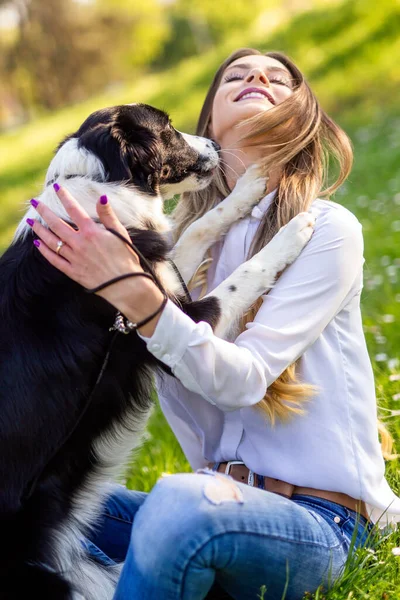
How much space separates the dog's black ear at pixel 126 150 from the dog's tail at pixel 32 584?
1212 millimetres

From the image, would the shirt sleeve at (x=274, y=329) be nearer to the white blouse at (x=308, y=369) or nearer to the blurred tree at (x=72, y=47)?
the white blouse at (x=308, y=369)

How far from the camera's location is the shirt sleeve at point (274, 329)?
1874 mm

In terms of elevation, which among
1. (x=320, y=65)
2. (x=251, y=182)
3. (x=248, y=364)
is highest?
(x=320, y=65)

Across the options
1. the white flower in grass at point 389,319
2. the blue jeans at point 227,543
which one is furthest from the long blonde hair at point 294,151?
the white flower in grass at point 389,319

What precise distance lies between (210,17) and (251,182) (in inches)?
1273

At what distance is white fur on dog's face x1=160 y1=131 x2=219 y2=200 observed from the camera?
2.75m

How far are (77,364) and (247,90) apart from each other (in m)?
1.12

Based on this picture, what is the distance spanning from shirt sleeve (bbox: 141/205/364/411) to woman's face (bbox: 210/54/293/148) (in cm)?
49

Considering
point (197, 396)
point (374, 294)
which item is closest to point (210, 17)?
point (374, 294)

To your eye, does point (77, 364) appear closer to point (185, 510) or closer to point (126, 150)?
point (185, 510)

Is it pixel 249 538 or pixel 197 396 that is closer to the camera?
pixel 249 538

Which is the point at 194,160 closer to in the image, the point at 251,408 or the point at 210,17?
the point at 251,408

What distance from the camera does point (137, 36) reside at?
30750 millimetres

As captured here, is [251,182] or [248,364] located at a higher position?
[251,182]
